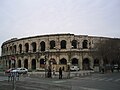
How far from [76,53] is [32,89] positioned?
124 ft

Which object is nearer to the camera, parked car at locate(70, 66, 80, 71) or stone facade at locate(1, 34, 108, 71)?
parked car at locate(70, 66, 80, 71)

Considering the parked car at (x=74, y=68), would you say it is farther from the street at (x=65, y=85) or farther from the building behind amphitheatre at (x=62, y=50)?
the street at (x=65, y=85)

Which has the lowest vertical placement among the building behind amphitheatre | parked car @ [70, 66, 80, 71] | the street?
the street

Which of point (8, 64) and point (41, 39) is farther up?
point (41, 39)

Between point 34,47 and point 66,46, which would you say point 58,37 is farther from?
point 34,47

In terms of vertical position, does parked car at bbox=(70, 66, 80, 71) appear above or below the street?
above

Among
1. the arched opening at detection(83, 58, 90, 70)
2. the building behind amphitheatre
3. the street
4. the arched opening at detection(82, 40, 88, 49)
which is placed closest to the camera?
the street

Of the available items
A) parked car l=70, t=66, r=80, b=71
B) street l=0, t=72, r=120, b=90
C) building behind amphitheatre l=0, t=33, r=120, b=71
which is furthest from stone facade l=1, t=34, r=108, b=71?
street l=0, t=72, r=120, b=90

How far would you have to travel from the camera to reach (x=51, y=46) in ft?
183

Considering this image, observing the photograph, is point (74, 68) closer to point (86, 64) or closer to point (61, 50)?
point (86, 64)

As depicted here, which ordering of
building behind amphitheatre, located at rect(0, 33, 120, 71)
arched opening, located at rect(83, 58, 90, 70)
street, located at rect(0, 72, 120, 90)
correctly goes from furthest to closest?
arched opening, located at rect(83, 58, 90, 70) < building behind amphitheatre, located at rect(0, 33, 120, 71) < street, located at rect(0, 72, 120, 90)

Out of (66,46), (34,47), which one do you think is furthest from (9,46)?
(66,46)

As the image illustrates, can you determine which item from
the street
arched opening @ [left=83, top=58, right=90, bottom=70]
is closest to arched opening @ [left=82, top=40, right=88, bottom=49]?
arched opening @ [left=83, top=58, right=90, bottom=70]

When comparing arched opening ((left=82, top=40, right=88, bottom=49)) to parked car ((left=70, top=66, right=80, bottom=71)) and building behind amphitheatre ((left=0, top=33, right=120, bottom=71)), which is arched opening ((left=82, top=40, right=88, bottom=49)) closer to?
building behind amphitheatre ((left=0, top=33, right=120, bottom=71))
